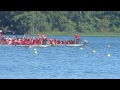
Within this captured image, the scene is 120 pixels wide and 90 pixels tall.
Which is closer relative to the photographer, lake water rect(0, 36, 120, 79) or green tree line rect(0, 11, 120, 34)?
lake water rect(0, 36, 120, 79)

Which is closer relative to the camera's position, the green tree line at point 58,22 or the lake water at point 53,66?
the lake water at point 53,66

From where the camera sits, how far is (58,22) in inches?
2677

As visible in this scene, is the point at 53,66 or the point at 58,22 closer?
the point at 53,66

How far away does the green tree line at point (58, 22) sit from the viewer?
2616 inches

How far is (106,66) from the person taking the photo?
31969mm

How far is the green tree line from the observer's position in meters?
66.4
